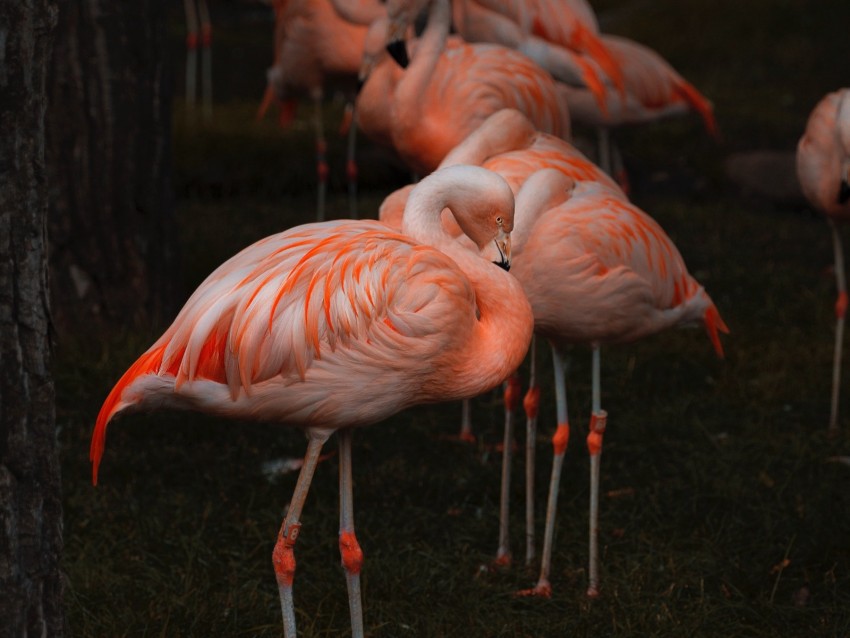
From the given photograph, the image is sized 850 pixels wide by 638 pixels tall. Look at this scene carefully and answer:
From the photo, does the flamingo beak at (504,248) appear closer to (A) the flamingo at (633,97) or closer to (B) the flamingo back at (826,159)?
(B) the flamingo back at (826,159)

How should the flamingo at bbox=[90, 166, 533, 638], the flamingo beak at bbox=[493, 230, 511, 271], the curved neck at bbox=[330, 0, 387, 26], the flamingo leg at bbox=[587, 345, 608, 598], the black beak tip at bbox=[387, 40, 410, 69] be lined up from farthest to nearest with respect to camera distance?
1. the curved neck at bbox=[330, 0, 387, 26]
2. the black beak tip at bbox=[387, 40, 410, 69]
3. the flamingo leg at bbox=[587, 345, 608, 598]
4. the flamingo beak at bbox=[493, 230, 511, 271]
5. the flamingo at bbox=[90, 166, 533, 638]

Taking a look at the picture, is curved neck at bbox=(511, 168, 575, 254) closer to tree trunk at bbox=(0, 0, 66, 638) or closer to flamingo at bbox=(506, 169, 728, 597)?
flamingo at bbox=(506, 169, 728, 597)

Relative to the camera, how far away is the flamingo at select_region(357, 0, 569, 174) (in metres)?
5.11

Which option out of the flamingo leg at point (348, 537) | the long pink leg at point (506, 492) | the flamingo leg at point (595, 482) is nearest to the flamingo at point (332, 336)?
the flamingo leg at point (348, 537)

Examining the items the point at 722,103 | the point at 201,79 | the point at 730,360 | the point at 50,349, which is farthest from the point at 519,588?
the point at 201,79

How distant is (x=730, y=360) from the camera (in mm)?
5832

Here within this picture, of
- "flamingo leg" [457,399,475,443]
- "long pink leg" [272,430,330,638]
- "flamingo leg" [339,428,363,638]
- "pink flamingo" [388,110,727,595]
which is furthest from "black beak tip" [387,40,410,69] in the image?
"long pink leg" [272,430,330,638]

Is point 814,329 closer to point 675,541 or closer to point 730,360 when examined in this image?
point 730,360

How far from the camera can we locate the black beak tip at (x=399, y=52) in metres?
5.18

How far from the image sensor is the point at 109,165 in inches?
214

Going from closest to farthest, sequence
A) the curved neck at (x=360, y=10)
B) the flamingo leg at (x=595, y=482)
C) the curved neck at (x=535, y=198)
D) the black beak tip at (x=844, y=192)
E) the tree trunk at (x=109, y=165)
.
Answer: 1. the curved neck at (x=535, y=198)
2. the flamingo leg at (x=595, y=482)
3. the black beak tip at (x=844, y=192)
4. the tree trunk at (x=109, y=165)
5. the curved neck at (x=360, y=10)

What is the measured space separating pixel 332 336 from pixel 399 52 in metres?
2.53

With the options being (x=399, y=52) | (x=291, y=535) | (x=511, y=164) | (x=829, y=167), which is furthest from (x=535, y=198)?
(x=829, y=167)

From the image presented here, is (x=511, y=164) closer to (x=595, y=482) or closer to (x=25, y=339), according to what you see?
(x=595, y=482)
